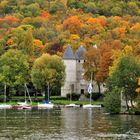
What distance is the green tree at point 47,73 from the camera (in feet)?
411

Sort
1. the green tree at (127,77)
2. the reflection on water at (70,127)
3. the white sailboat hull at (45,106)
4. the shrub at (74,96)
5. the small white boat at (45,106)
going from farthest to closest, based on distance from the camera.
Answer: the shrub at (74,96) < the white sailboat hull at (45,106) < the small white boat at (45,106) < the green tree at (127,77) < the reflection on water at (70,127)

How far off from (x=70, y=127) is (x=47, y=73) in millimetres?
53903

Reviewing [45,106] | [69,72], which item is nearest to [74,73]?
[69,72]

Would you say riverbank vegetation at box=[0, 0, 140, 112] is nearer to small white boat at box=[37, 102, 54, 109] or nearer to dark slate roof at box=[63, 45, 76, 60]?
dark slate roof at box=[63, 45, 76, 60]

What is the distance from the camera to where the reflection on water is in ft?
205

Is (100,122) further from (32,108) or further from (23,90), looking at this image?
(23,90)

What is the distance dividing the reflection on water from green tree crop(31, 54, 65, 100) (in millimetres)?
33945

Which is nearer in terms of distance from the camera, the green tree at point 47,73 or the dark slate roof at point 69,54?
the green tree at point 47,73

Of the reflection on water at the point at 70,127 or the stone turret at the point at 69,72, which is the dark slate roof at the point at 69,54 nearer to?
the stone turret at the point at 69,72

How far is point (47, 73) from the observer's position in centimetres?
12531

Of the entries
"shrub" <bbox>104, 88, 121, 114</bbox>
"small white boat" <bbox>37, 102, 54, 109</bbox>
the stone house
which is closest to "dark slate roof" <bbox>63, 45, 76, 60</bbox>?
the stone house

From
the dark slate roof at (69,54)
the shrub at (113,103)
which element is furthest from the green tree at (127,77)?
the dark slate roof at (69,54)

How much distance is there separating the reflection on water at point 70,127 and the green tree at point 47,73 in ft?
111

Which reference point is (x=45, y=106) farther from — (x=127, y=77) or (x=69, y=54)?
(x=127, y=77)
